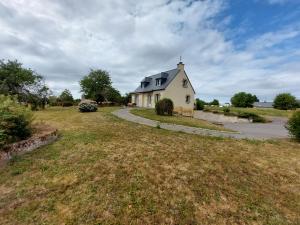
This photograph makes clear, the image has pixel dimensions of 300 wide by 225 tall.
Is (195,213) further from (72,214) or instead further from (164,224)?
(72,214)

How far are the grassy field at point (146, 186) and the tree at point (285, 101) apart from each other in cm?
7209

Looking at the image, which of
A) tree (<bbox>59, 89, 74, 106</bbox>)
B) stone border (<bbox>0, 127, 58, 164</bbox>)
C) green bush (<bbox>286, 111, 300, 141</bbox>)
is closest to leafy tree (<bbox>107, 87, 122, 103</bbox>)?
tree (<bbox>59, 89, 74, 106</bbox>)

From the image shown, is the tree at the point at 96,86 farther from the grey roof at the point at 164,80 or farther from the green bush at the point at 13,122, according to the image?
the green bush at the point at 13,122

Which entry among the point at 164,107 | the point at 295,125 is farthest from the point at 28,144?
the point at 164,107

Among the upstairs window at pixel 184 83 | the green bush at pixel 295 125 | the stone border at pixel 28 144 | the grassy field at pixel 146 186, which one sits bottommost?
the grassy field at pixel 146 186

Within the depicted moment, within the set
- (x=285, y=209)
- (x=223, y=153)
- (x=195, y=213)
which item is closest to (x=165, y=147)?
(x=223, y=153)

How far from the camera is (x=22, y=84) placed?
23.0 meters

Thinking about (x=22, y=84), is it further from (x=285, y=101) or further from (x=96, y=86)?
(x=285, y=101)

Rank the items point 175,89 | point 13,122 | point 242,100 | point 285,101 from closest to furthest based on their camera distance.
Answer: point 13,122
point 175,89
point 285,101
point 242,100

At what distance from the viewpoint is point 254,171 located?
19.2ft

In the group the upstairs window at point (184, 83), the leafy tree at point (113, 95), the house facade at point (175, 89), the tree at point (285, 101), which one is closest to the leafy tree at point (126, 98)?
the leafy tree at point (113, 95)

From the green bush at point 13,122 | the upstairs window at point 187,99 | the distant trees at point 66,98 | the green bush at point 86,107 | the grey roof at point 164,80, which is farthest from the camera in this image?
the distant trees at point 66,98

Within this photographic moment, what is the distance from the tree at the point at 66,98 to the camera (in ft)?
114

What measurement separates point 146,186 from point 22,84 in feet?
81.5
